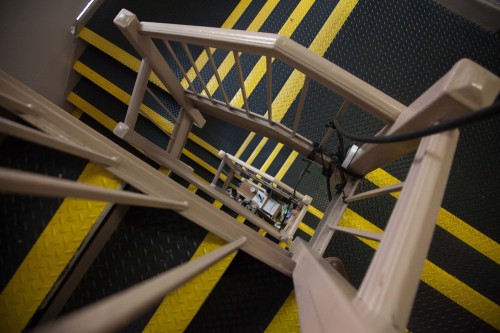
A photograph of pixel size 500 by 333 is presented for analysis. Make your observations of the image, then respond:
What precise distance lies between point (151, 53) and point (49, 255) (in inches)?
45.6

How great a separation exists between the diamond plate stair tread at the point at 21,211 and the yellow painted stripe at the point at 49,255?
0.03 m

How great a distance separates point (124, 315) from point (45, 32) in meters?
3.32

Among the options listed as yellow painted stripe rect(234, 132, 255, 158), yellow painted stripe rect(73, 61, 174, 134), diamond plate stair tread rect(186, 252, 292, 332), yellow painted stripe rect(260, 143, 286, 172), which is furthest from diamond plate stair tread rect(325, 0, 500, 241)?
yellow painted stripe rect(73, 61, 174, 134)

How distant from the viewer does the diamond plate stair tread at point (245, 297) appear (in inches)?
52.8

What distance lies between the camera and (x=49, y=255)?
1.00m

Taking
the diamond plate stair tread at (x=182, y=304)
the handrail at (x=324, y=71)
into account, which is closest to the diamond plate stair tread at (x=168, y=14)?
the handrail at (x=324, y=71)

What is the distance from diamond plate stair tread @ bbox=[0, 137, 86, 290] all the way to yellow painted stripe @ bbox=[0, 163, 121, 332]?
0.03 m

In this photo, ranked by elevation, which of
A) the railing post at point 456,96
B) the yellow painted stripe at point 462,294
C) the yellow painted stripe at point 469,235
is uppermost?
the yellow painted stripe at point 469,235

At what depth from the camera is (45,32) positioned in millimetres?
2730

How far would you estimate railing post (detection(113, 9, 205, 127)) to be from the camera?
131 cm

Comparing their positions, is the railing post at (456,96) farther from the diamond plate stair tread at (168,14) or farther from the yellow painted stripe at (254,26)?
the diamond plate stair tread at (168,14)

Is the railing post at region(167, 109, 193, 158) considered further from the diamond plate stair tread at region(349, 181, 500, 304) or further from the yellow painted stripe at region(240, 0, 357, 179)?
the diamond plate stair tread at region(349, 181, 500, 304)

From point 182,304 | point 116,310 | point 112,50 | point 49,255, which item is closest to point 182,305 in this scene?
point 182,304

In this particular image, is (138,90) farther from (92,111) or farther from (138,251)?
(92,111)
